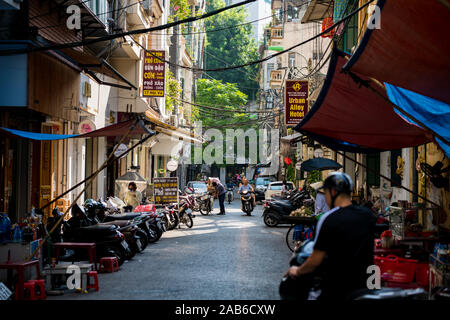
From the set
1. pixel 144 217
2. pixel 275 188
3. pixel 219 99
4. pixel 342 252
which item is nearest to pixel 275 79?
pixel 219 99

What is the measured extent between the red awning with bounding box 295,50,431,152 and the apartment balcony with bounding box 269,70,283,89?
4161 centimetres

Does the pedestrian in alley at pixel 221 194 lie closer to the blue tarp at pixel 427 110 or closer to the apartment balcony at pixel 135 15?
the apartment balcony at pixel 135 15

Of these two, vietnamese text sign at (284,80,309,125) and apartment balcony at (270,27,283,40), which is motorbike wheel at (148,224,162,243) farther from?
apartment balcony at (270,27,283,40)

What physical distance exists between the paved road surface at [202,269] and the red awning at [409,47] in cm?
381

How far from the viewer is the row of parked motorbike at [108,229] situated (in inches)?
447

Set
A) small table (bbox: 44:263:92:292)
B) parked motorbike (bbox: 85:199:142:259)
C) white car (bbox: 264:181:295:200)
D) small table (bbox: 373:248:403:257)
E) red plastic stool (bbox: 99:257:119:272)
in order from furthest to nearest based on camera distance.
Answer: white car (bbox: 264:181:295:200) → parked motorbike (bbox: 85:199:142:259) → red plastic stool (bbox: 99:257:119:272) → small table (bbox: 373:248:403:257) → small table (bbox: 44:263:92:292)

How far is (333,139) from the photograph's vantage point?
10180 millimetres

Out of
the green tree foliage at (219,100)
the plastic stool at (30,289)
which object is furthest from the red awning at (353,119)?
the green tree foliage at (219,100)

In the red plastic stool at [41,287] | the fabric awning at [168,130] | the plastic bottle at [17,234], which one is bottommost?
the red plastic stool at [41,287]

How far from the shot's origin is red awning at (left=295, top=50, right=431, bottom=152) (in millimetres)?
8055

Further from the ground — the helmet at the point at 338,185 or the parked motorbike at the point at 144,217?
the helmet at the point at 338,185

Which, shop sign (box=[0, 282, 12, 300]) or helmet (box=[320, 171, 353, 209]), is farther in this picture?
shop sign (box=[0, 282, 12, 300])

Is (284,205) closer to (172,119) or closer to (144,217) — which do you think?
(144,217)

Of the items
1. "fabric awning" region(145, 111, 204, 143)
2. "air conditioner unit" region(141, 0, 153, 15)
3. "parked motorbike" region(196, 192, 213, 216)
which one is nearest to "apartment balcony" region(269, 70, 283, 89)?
"fabric awning" region(145, 111, 204, 143)
